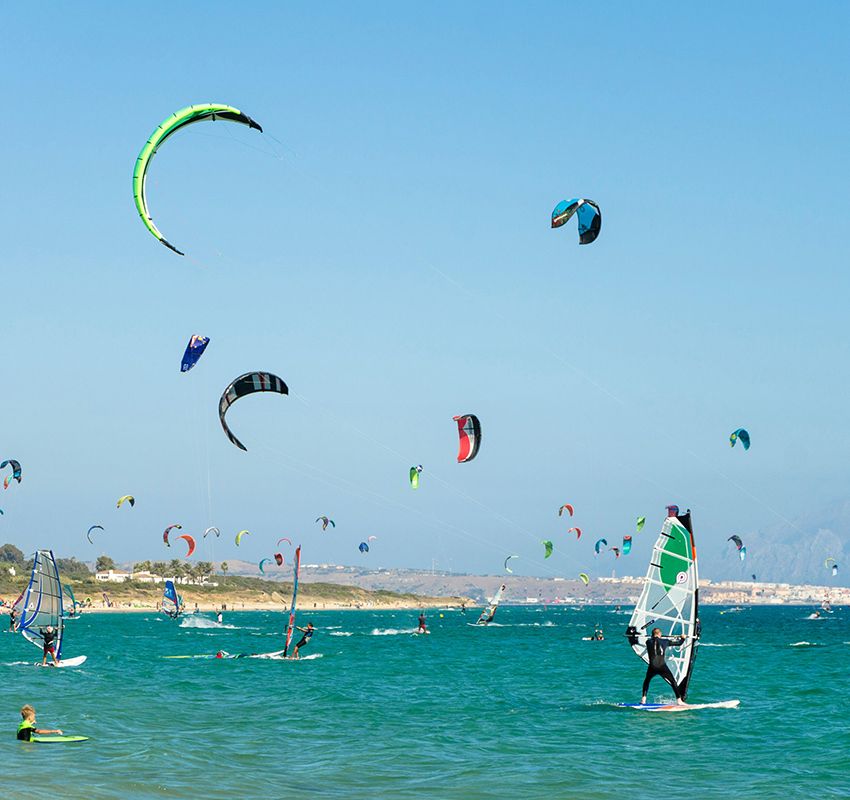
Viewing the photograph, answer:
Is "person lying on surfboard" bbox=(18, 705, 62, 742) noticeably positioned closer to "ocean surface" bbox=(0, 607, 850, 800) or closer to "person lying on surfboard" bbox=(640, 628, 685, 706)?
"ocean surface" bbox=(0, 607, 850, 800)

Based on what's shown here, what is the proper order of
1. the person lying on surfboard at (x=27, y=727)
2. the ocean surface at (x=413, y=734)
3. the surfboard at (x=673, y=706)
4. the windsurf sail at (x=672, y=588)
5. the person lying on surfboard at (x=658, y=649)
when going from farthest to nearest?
1. the surfboard at (x=673, y=706)
2. the windsurf sail at (x=672, y=588)
3. the person lying on surfboard at (x=658, y=649)
4. the person lying on surfboard at (x=27, y=727)
5. the ocean surface at (x=413, y=734)

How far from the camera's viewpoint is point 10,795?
12.7 m

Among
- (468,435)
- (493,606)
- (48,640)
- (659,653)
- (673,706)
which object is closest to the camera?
(659,653)

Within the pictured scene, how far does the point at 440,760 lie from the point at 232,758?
2752 mm

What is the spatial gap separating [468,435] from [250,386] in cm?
623

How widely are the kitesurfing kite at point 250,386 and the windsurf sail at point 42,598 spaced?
7668 mm

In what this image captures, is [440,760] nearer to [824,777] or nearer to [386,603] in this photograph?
[824,777]

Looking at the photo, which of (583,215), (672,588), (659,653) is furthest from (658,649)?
(583,215)

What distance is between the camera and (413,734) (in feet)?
60.9

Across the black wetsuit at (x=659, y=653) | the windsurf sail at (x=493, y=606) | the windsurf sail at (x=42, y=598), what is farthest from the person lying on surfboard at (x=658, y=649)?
the windsurf sail at (x=493, y=606)

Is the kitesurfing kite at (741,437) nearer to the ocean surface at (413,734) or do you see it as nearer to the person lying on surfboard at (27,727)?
the ocean surface at (413,734)

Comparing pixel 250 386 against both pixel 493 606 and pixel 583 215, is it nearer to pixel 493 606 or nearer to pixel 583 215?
pixel 583 215

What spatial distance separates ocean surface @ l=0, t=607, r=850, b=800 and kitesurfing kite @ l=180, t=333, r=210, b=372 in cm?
608

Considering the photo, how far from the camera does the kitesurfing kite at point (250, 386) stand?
2186 centimetres
